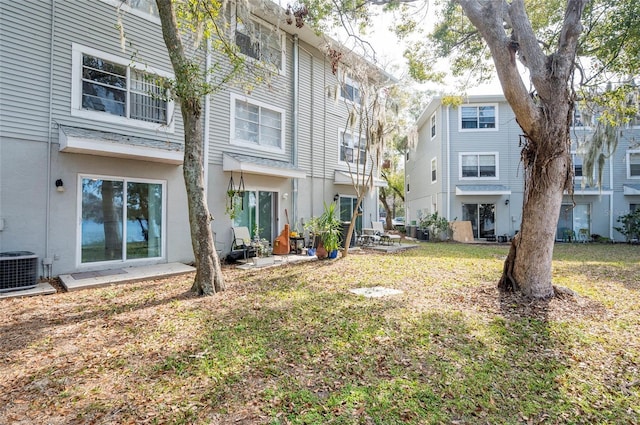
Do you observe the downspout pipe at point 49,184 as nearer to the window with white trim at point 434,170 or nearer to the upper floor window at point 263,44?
the upper floor window at point 263,44

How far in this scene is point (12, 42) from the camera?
6547 millimetres

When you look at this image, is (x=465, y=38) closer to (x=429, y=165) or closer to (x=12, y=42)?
(x=12, y=42)

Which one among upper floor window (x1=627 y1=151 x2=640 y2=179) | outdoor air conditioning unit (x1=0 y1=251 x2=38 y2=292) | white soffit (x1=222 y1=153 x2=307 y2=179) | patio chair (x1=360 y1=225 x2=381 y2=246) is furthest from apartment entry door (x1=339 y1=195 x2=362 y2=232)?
upper floor window (x1=627 y1=151 x2=640 y2=179)

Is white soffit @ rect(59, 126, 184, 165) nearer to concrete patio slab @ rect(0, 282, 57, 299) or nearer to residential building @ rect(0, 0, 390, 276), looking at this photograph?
residential building @ rect(0, 0, 390, 276)

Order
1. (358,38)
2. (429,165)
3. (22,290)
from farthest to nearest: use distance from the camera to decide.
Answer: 1. (429,165)
2. (358,38)
3. (22,290)

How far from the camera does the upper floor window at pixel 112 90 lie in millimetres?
7344

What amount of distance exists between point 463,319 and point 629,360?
179 cm

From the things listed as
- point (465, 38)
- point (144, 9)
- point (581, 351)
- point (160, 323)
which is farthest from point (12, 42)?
point (581, 351)

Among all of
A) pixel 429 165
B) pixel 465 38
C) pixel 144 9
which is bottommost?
pixel 429 165

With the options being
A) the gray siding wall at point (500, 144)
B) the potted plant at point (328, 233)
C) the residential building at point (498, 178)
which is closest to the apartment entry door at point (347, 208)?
the potted plant at point (328, 233)

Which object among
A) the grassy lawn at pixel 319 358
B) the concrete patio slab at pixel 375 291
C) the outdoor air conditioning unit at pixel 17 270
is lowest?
the grassy lawn at pixel 319 358

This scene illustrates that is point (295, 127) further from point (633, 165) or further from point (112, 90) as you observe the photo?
point (633, 165)

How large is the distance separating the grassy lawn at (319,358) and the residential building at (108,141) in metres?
1.97

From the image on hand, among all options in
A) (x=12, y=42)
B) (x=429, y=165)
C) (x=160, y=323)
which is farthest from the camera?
(x=429, y=165)
